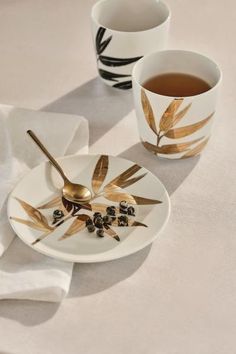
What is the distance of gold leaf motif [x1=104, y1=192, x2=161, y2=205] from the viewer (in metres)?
0.72

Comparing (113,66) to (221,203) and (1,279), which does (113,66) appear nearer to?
(221,203)

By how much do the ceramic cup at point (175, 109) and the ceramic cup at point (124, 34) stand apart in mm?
55

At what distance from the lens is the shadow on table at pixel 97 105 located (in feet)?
2.87

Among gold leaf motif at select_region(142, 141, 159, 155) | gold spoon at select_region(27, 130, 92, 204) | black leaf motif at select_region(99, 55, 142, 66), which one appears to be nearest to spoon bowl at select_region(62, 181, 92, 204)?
gold spoon at select_region(27, 130, 92, 204)

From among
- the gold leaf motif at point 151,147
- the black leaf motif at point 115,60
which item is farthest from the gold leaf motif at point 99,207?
the black leaf motif at point 115,60

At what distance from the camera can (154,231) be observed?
2.25 ft

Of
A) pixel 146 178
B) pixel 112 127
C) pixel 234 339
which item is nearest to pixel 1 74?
pixel 112 127

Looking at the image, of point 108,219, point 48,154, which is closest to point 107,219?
point 108,219

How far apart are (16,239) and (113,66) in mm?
292

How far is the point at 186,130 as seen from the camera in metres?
0.77

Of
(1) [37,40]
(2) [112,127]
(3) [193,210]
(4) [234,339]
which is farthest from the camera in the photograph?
(1) [37,40]

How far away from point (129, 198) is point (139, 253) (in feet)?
0.22

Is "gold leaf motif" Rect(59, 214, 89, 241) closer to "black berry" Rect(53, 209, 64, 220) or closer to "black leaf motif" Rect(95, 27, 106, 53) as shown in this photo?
"black berry" Rect(53, 209, 64, 220)

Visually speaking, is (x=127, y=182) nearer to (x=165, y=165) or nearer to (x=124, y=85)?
(x=165, y=165)
